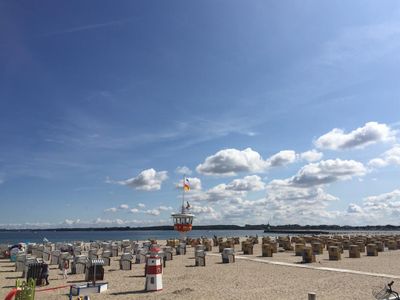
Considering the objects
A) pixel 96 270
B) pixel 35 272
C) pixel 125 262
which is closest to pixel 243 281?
pixel 96 270

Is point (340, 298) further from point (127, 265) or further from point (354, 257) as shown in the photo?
point (354, 257)

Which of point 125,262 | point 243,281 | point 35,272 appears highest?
point 125,262

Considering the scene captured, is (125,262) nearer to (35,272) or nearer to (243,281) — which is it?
(35,272)

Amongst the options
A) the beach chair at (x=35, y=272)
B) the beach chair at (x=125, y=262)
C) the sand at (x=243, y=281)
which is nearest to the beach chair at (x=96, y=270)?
the sand at (x=243, y=281)

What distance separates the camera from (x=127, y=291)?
48.5ft

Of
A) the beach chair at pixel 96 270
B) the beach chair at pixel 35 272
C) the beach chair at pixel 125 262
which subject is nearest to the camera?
the beach chair at pixel 35 272

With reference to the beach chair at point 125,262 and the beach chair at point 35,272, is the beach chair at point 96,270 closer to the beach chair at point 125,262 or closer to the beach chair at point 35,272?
the beach chair at point 35,272

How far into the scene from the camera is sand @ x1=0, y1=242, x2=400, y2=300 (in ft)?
44.7

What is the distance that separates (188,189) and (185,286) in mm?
28718

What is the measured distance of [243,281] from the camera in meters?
16.3

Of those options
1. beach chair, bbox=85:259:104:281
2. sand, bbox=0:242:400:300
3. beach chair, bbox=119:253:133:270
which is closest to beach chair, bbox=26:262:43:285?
sand, bbox=0:242:400:300

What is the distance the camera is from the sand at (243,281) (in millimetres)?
13609

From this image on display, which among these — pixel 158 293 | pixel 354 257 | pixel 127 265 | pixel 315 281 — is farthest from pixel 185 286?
pixel 354 257

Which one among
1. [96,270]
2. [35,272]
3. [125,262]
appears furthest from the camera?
[125,262]
